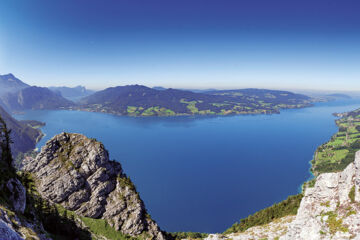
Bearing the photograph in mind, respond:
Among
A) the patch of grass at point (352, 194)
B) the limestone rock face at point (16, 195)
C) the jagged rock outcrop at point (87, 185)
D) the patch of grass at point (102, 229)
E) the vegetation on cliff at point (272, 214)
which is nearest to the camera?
the patch of grass at point (352, 194)

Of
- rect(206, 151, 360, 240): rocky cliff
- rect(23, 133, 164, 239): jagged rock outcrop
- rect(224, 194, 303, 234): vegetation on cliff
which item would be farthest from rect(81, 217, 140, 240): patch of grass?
rect(224, 194, 303, 234): vegetation on cliff

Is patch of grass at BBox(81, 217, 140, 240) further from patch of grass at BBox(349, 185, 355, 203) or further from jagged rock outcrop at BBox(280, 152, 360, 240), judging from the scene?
patch of grass at BBox(349, 185, 355, 203)

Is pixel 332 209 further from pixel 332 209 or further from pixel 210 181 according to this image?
pixel 210 181

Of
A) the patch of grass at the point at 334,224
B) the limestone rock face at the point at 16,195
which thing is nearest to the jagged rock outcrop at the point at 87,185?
the limestone rock face at the point at 16,195

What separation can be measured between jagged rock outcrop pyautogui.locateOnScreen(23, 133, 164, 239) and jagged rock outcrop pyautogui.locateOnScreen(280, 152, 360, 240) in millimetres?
33946

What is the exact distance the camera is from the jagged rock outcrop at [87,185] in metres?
42.3

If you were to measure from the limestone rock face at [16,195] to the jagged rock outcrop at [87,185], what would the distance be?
2577cm

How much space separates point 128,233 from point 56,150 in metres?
26.5

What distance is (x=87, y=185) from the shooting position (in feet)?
146

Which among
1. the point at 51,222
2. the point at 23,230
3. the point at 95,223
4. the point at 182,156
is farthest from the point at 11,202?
the point at 182,156

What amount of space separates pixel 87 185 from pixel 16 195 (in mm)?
27632

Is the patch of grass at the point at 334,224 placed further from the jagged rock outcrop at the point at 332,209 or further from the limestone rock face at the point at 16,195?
the limestone rock face at the point at 16,195

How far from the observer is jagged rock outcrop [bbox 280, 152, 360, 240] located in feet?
52.2

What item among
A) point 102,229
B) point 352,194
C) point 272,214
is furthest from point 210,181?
point 352,194
